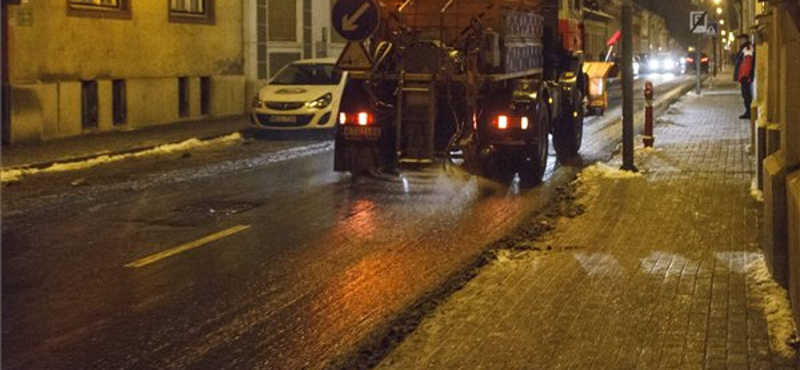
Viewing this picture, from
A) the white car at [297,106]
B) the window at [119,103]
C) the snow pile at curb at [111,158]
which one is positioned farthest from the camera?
the window at [119,103]

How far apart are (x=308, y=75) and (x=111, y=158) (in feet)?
21.2

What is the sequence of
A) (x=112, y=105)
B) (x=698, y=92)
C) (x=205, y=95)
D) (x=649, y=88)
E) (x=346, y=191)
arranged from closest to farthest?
(x=346, y=191)
(x=649, y=88)
(x=112, y=105)
(x=205, y=95)
(x=698, y=92)

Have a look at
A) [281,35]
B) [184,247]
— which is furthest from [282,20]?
[184,247]

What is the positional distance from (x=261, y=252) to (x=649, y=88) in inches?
385

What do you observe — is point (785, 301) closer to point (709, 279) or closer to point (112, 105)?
point (709, 279)

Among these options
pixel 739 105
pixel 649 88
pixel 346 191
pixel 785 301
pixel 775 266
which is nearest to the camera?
pixel 785 301

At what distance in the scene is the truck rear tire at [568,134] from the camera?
58.1ft

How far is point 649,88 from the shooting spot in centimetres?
1797

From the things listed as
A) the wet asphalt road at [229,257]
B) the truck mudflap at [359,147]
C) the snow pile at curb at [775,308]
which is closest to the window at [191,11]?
the wet asphalt road at [229,257]

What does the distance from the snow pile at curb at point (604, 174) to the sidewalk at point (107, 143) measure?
7.63m

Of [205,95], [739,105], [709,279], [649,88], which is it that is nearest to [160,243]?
[709,279]

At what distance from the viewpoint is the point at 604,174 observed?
14.9 meters

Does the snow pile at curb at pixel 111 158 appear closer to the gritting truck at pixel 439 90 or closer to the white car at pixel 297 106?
the white car at pixel 297 106

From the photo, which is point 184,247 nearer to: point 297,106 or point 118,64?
point 297,106
